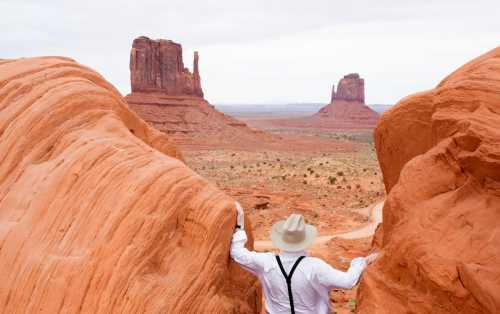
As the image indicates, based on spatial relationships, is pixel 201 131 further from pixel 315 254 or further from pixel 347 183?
pixel 315 254

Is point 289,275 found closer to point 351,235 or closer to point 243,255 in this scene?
point 243,255

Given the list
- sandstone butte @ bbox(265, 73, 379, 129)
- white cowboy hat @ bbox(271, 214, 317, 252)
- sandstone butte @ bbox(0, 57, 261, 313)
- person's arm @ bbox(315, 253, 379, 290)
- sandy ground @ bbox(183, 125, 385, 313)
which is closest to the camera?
person's arm @ bbox(315, 253, 379, 290)

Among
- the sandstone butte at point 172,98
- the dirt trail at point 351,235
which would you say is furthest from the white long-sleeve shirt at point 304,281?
the sandstone butte at point 172,98

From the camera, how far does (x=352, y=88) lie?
11219cm

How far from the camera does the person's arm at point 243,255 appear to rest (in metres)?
4.62

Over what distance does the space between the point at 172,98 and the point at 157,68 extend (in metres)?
4.97

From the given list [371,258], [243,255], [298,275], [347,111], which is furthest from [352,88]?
[298,275]

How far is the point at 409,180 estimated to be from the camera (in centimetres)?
590

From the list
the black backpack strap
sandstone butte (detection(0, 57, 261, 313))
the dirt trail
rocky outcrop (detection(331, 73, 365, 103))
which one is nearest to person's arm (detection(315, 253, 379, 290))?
the black backpack strap

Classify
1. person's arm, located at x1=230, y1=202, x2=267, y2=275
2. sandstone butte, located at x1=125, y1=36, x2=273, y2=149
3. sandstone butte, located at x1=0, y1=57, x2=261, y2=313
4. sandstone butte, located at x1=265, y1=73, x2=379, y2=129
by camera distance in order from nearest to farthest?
person's arm, located at x1=230, y1=202, x2=267, y2=275 → sandstone butte, located at x1=0, y1=57, x2=261, y2=313 → sandstone butte, located at x1=125, y1=36, x2=273, y2=149 → sandstone butte, located at x1=265, y1=73, x2=379, y2=129

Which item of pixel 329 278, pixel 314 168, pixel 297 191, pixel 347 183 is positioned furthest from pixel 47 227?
pixel 314 168

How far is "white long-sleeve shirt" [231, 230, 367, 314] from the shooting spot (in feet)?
13.9

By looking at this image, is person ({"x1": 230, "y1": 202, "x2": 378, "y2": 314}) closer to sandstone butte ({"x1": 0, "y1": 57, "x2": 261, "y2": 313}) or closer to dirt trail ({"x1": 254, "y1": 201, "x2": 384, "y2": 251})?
Result: sandstone butte ({"x1": 0, "y1": 57, "x2": 261, "y2": 313})

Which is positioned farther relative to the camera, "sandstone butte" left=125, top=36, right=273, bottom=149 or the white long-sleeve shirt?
"sandstone butte" left=125, top=36, right=273, bottom=149
